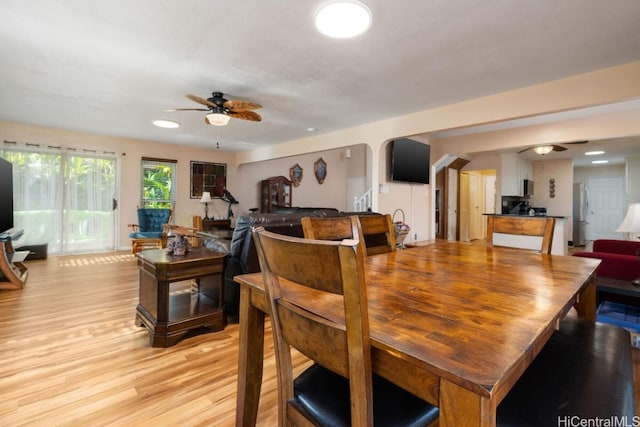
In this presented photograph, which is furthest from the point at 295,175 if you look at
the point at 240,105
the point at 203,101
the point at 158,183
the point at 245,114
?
the point at 203,101

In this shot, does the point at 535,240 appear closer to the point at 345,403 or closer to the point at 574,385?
the point at 574,385

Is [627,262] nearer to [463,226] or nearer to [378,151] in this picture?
[378,151]

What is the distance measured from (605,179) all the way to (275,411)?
391 inches

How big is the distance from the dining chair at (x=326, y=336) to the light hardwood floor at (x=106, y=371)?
708 mm

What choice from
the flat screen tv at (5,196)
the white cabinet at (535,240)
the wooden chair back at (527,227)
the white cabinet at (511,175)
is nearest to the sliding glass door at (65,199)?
the flat screen tv at (5,196)

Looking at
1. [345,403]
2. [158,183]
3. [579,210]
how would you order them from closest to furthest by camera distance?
[345,403] < [158,183] < [579,210]

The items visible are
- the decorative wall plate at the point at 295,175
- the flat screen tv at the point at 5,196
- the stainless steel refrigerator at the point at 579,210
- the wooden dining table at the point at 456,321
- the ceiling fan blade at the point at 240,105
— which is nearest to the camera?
the wooden dining table at the point at 456,321

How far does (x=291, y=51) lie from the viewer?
2.31 metres

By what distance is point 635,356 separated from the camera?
6.46 ft

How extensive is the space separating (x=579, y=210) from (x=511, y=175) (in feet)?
10.1

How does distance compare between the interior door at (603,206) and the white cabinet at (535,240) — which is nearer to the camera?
the white cabinet at (535,240)

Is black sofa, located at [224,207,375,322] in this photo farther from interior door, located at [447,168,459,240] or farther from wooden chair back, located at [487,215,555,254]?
interior door, located at [447,168,459,240]

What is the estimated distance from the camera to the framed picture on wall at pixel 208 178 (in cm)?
658

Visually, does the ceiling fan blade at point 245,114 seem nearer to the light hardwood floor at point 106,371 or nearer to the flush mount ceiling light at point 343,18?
the flush mount ceiling light at point 343,18
